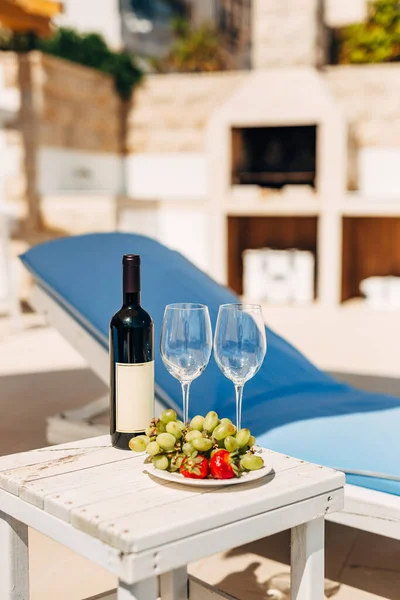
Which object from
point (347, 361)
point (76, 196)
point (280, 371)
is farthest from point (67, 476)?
point (76, 196)

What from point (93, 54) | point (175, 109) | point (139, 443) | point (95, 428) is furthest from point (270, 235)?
point (139, 443)

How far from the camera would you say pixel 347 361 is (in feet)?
15.3

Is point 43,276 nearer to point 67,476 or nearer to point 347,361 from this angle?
point 67,476

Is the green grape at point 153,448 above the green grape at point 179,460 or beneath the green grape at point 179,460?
above

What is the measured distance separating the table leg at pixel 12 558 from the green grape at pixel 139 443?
238mm

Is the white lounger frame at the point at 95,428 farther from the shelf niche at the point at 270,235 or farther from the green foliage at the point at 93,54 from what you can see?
the green foliage at the point at 93,54

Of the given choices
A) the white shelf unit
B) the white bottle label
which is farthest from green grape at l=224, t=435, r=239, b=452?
the white shelf unit

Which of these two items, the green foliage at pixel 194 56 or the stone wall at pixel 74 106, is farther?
the green foliage at pixel 194 56

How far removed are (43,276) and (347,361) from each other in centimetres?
265

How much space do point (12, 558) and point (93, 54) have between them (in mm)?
6863

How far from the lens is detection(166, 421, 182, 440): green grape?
1.28m

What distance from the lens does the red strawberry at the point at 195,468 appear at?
1.22 m

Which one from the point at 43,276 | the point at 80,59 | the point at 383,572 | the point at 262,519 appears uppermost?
the point at 80,59

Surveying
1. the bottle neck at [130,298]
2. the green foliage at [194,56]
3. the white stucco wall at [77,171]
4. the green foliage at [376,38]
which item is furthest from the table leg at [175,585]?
the green foliage at [194,56]
